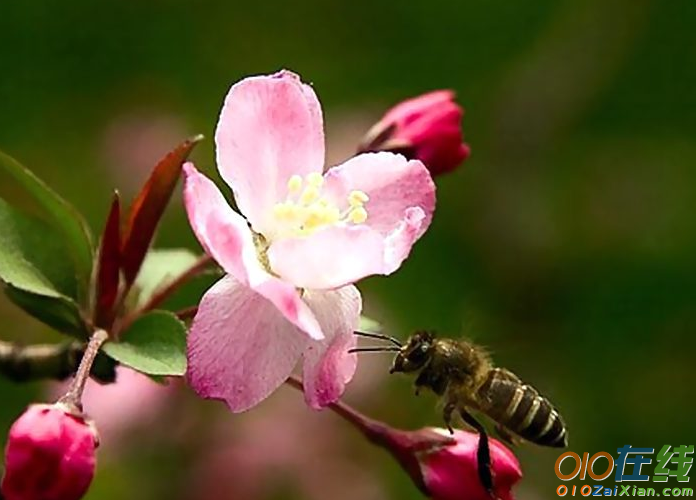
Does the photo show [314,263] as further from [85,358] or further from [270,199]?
[85,358]

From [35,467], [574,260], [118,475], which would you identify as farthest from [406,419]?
[35,467]

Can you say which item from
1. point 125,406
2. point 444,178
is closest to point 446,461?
point 125,406

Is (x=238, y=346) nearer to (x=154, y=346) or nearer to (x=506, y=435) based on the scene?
(x=154, y=346)

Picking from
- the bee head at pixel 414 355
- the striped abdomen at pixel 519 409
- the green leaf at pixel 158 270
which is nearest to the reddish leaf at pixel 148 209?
the green leaf at pixel 158 270

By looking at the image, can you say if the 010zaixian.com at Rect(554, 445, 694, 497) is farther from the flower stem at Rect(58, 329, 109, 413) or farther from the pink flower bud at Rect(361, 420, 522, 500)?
the flower stem at Rect(58, 329, 109, 413)

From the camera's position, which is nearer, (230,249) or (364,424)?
Result: (230,249)

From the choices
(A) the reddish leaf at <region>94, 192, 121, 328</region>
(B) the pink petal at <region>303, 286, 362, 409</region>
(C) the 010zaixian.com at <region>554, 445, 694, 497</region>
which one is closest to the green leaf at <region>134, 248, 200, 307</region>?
(A) the reddish leaf at <region>94, 192, 121, 328</region>
